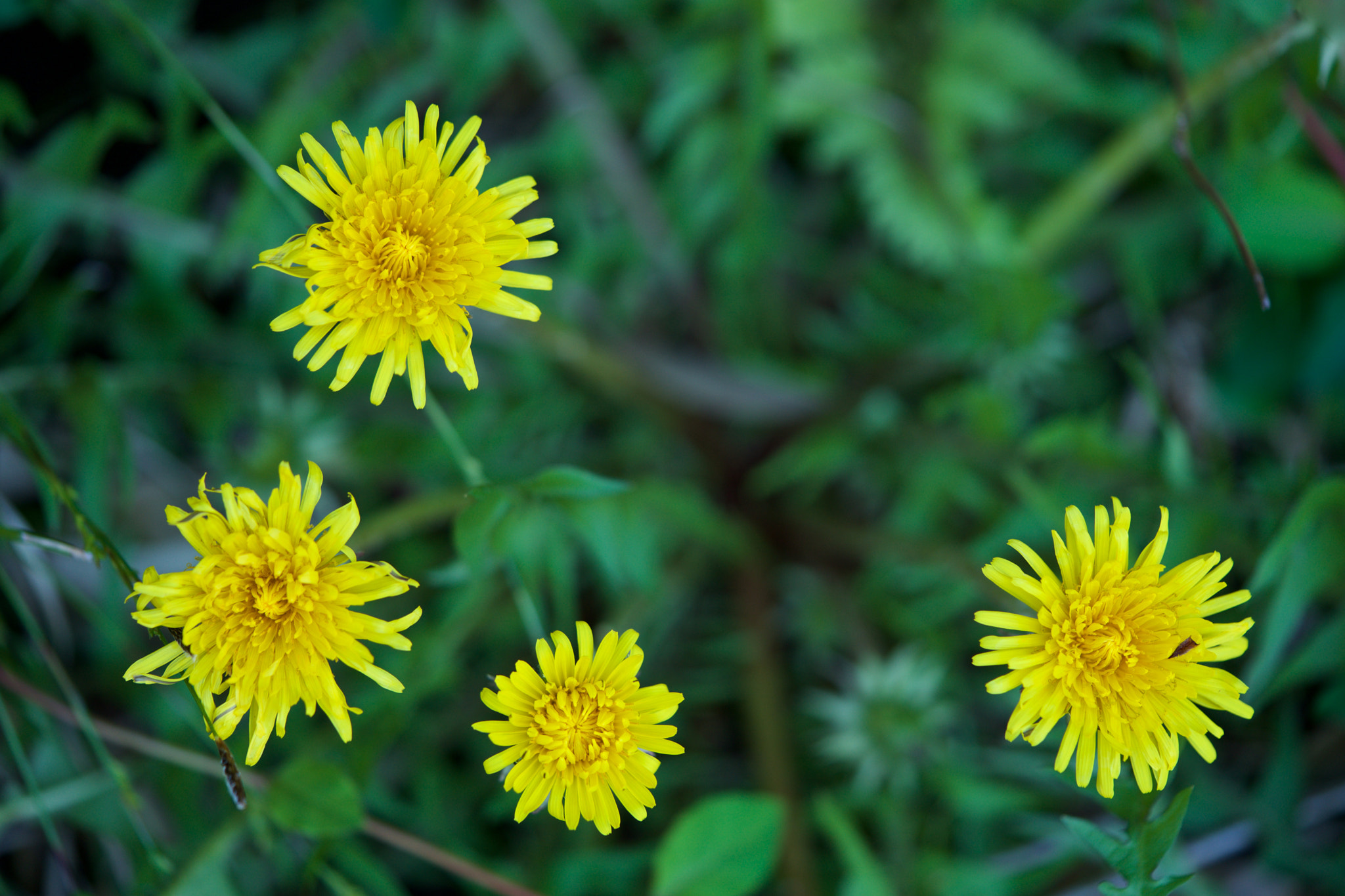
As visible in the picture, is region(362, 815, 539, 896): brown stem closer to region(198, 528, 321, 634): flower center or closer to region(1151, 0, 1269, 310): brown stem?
region(198, 528, 321, 634): flower center

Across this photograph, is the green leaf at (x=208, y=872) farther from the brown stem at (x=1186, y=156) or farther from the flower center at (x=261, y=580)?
the brown stem at (x=1186, y=156)

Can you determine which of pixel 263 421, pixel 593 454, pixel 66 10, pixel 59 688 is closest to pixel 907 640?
pixel 593 454

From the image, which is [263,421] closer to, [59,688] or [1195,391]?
[59,688]

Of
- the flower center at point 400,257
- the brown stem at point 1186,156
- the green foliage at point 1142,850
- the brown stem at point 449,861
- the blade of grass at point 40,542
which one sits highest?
the brown stem at point 1186,156

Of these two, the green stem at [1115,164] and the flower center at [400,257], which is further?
the green stem at [1115,164]

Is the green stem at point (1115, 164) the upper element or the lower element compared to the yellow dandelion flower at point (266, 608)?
upper

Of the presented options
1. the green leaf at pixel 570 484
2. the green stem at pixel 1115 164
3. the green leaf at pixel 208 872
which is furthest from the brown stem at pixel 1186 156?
the green leaf at pixel 208 872

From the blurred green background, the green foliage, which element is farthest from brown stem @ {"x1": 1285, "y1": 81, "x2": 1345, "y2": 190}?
the green foliage
